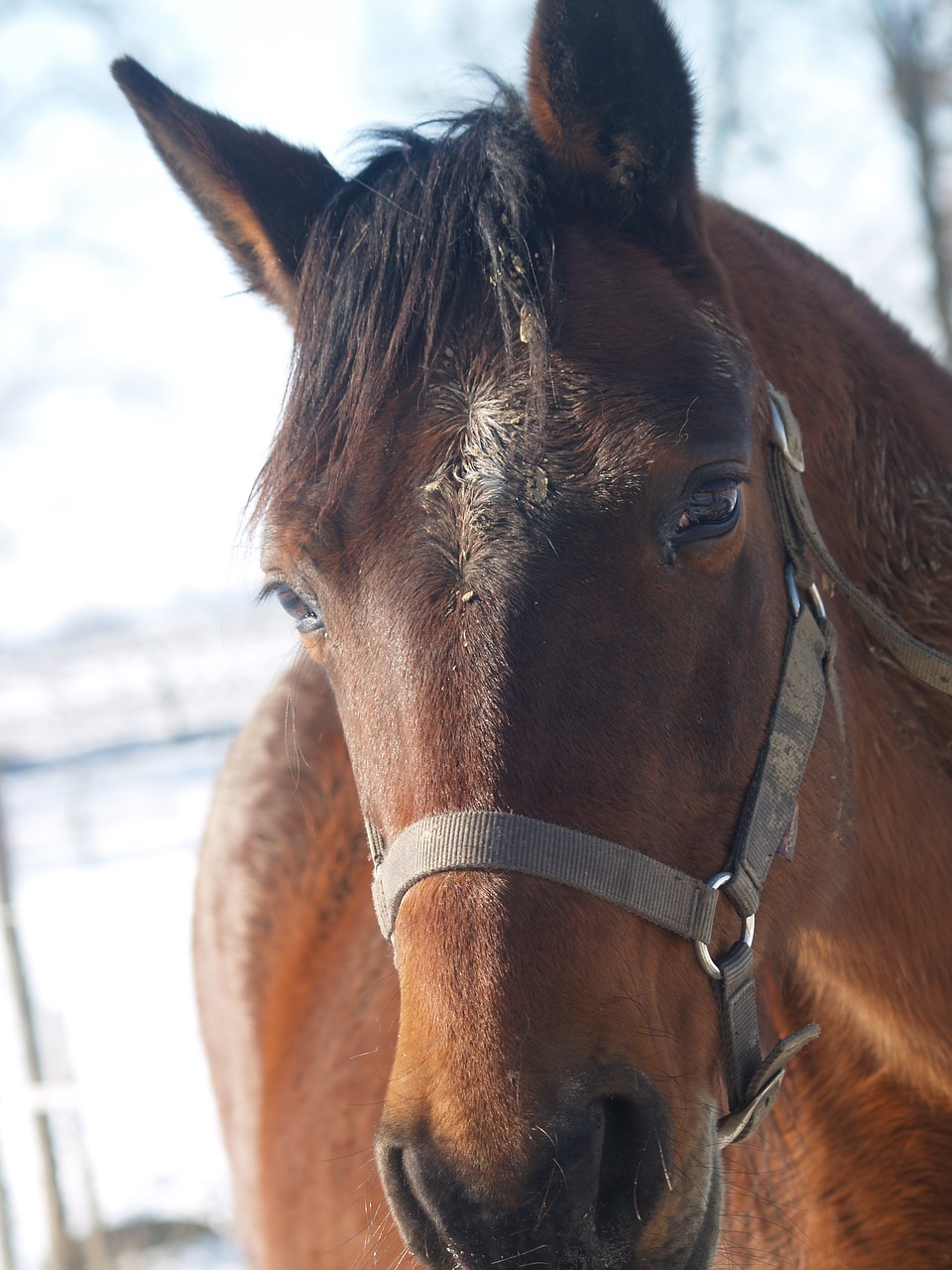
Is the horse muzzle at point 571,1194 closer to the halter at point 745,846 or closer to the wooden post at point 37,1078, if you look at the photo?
the halter at point 745,846

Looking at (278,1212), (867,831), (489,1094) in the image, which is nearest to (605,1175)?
(489,1094)

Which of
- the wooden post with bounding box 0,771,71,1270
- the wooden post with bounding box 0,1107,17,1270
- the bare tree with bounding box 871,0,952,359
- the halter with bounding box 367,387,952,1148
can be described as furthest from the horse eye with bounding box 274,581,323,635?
the bare tree with bounding box 871,0,952,359

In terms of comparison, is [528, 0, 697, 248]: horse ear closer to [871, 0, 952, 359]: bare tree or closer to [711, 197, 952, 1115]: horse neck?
[711, 197, 952, 1115]: horse neck

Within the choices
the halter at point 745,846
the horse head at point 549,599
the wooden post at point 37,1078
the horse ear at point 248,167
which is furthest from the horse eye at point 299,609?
the wooden post at point 37,1078

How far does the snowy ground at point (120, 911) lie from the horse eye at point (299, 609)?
1.48 ft

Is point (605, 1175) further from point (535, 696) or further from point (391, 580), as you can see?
point (391, 580)

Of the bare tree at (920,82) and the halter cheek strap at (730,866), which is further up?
the bare tree at (920,82)

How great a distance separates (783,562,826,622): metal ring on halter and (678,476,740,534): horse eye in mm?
265

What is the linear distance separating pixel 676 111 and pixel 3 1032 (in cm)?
720

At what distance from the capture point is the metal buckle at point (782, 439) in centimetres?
191

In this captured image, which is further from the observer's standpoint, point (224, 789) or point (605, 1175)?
point (224, 789)

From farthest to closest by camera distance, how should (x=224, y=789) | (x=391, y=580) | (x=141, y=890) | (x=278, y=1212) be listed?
1. (x=141, y=890)
2. (x=224, y=789)
3. (x=278, y=1212)
4. (x=391, y=580)

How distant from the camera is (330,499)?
1716mm

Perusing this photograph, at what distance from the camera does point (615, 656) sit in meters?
1.51
